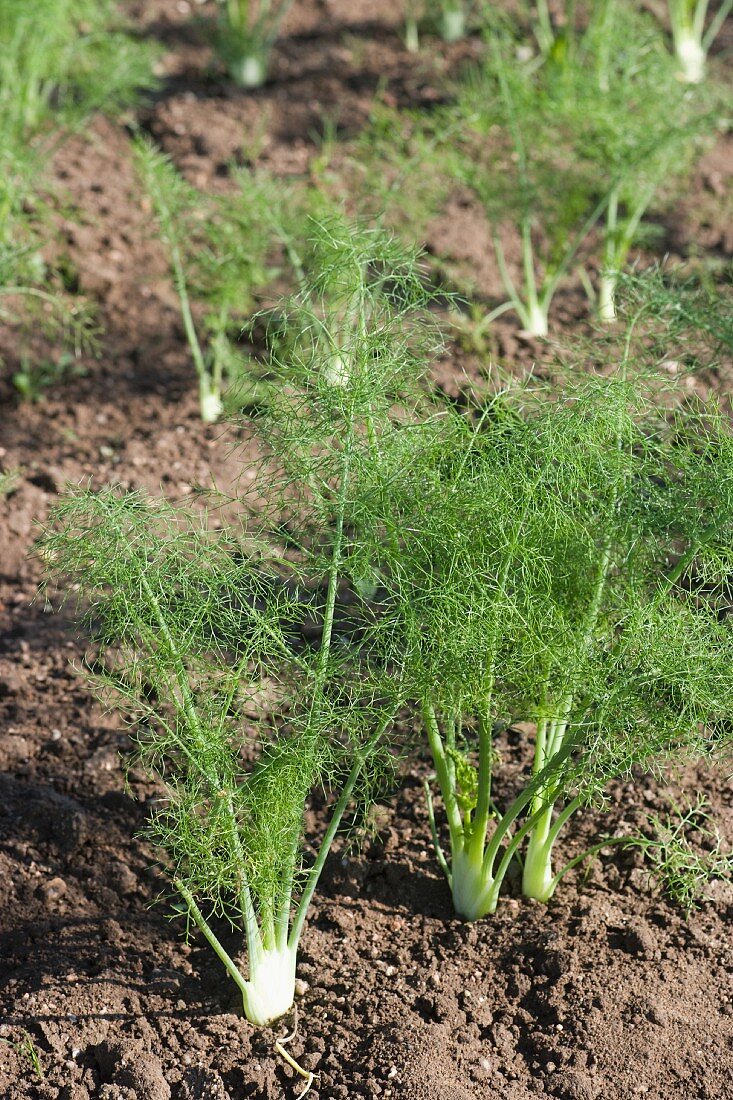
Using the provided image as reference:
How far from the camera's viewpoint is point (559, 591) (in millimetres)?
2625

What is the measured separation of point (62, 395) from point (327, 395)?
2.16m

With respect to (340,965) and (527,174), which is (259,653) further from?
(527,174)

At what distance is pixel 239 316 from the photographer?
15.4ft

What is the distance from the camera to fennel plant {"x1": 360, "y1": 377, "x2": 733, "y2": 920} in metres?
2.37

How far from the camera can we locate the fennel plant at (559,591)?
237cm

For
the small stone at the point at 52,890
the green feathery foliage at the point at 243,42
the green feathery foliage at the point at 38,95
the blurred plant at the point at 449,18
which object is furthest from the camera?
the blurred plant at the point at 449,18

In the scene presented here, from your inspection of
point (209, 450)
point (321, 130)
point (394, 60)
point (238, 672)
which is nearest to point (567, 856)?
point (238, 672)

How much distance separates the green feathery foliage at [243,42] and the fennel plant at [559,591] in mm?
3807

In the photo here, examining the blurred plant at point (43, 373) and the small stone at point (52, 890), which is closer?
the small stone at point (52, 890)

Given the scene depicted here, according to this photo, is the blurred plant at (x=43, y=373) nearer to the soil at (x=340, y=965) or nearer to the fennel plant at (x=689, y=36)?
the soil at (x=340, y=965)

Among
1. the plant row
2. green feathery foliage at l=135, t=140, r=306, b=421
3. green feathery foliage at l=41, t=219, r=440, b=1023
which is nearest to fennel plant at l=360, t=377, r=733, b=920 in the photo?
the plant row

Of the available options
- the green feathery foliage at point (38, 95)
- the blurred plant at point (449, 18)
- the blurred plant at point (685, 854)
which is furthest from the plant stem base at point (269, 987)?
the blurred plant at point (449, 18)

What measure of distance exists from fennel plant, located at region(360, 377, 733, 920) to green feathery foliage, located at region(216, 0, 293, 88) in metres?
3.81

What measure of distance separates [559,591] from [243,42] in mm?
4108
